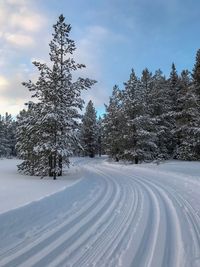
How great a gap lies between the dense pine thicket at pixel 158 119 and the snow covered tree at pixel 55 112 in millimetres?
18279

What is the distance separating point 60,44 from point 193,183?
13959mm

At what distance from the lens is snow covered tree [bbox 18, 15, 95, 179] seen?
72.6 feet

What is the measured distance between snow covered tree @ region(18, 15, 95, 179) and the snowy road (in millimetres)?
10199

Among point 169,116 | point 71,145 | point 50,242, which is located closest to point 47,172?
point 71,145

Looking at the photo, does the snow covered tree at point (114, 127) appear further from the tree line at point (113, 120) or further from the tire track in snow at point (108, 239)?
the tire track in snow at point (108, 239)

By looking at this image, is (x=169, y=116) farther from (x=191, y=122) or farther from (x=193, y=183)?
(x=193, y=183)

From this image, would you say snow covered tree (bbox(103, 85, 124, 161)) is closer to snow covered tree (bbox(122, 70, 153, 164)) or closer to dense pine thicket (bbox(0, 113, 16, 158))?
snow covered tree (bbox(122, 70, 153, 164))

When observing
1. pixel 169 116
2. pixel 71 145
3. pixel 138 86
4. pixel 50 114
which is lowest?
pixel 71 145

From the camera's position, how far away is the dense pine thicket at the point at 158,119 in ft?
133

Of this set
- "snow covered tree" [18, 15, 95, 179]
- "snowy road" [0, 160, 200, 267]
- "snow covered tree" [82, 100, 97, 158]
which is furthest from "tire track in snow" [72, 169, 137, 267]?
"snow covered tree" [82, 100, 97, 158]

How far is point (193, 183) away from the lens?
19.6 meters

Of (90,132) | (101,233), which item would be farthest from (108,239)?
(90,132)

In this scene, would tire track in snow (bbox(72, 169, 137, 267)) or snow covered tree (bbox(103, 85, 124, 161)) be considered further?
snow covered tree (bbox(103, 85, 124, 161))

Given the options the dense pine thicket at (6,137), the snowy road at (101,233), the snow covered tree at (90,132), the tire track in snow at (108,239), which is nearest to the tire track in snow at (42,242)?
the snowy road at (101,233)
